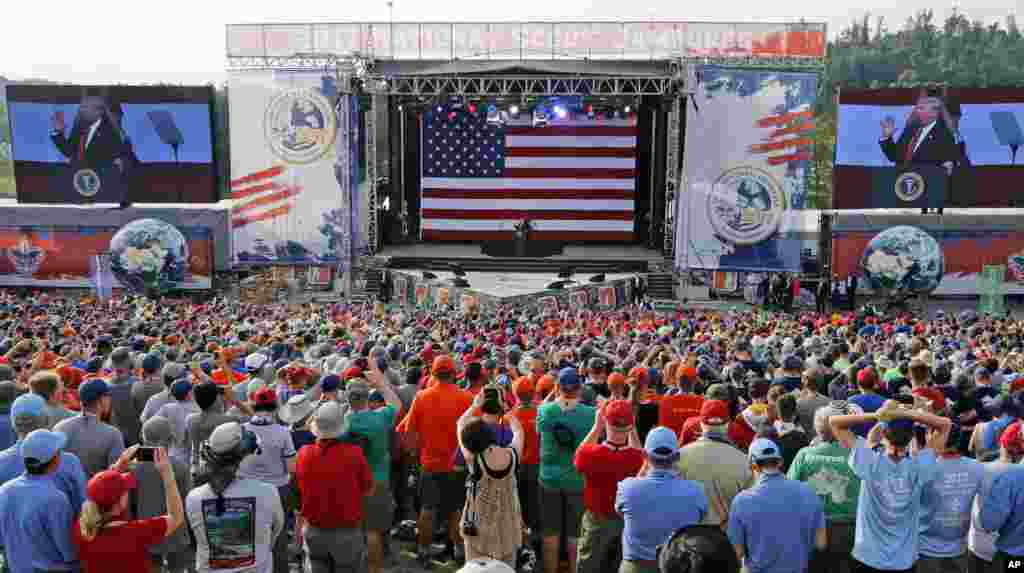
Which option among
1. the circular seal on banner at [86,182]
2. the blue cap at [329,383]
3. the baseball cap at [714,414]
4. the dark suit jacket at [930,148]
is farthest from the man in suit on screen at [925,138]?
the baseball cap at [714,414]

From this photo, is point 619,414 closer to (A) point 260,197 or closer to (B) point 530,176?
(A) point 260,197

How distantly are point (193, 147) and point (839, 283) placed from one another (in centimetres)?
1732

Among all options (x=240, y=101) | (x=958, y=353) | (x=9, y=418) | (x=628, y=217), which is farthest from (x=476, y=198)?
(x=9, y=418)

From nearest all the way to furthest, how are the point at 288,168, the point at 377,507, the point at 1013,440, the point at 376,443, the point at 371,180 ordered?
1. the point at 1013,440
2. the point at 376,443
3. the point at 377,507
4. the point at 288,168
5. the point at 371,180

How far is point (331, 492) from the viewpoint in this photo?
16.7ft

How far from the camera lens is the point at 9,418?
5.91 m

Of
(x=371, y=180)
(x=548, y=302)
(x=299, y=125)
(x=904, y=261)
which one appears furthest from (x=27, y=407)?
(x=904, y=261)

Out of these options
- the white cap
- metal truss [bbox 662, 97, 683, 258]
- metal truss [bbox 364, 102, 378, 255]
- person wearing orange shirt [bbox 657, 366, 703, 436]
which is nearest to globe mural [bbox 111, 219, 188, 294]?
metal truss [bbox 364, 102, 378, 255]

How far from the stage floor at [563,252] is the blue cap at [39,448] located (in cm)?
2250

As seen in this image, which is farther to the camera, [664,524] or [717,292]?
[717,292]

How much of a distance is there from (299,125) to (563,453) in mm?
21024

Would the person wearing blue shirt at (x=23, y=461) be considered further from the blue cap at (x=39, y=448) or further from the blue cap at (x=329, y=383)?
the blue cap at (x=329, y=383)

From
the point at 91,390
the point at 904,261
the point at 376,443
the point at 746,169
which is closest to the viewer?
the point at 91,390

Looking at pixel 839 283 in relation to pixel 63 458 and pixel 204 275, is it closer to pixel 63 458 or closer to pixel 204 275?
pixel 204 275
